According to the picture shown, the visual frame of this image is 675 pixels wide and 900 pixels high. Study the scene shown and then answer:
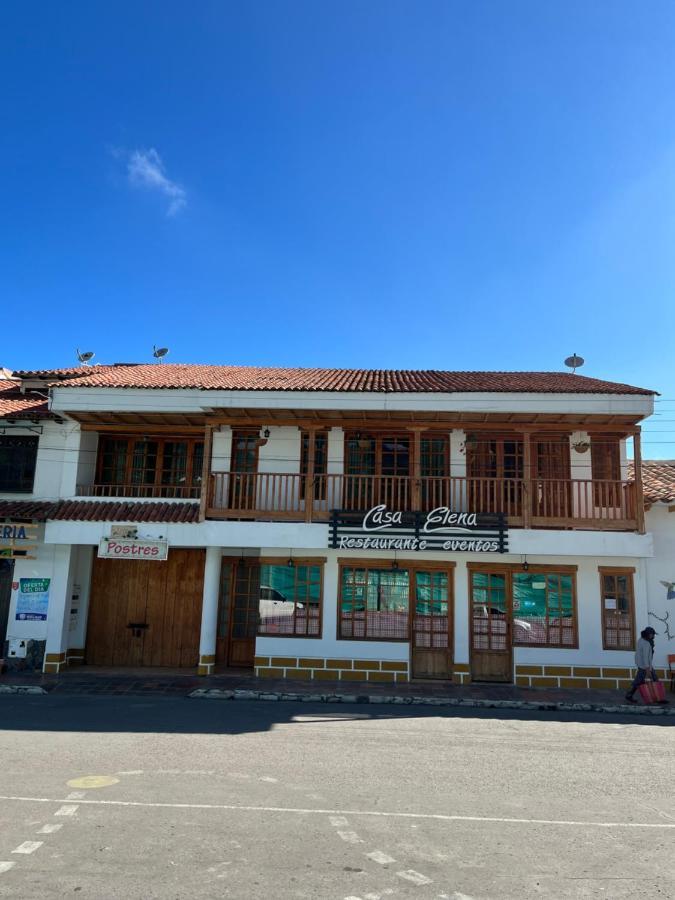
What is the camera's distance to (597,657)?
1271 cm

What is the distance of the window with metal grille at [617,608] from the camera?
1283 centimetres

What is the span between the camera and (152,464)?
1509 cm

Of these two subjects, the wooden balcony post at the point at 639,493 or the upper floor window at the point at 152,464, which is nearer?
the wooden balcony post at the point at 639,493

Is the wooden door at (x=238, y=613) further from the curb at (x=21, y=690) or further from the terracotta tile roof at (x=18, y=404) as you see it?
the terracotta tile roof at (x=18, y=404)

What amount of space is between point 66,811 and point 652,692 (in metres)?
10.2

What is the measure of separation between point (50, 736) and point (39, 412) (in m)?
7.96

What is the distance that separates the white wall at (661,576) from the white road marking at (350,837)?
980 cm

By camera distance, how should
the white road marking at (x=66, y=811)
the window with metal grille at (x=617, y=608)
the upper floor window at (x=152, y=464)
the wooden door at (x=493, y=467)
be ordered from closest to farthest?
the white road marking at (x=66, y=811), the window with metal grille at (x=617, y=608), the wooden door at (x=493, y=467), the upper floor window at (x=152, y=464)

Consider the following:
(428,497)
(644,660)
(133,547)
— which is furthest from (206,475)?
(644,660)

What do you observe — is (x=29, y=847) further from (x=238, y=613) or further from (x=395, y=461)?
(x=395, y=461)

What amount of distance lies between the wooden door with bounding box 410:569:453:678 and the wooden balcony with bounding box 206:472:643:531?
1.58 m

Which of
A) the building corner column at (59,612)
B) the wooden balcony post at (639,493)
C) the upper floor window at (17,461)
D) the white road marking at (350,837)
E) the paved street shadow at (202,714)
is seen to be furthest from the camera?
the upper floor window at (17,461)

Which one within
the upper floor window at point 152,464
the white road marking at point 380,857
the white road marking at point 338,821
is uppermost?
the upper floor window at point 152,464

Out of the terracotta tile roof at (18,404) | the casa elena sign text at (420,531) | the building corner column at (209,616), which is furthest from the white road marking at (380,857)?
the terracotta tile roof at (18,404)
